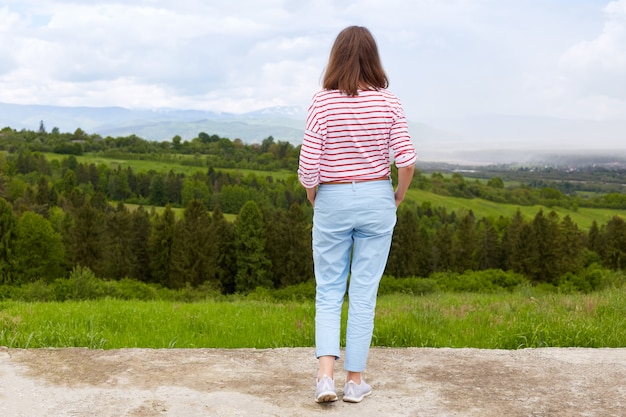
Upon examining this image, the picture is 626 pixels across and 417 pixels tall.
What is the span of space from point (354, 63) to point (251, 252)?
79956mm

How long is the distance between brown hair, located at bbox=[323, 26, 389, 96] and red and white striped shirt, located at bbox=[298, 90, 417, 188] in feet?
0.23

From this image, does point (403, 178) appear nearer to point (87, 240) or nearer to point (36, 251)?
point (36, 251)

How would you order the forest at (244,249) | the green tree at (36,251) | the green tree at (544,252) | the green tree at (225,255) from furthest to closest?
the green tree at (225,255) → the green tree at (544,252) → the forest at (244,249) → the green tree at (36,251)

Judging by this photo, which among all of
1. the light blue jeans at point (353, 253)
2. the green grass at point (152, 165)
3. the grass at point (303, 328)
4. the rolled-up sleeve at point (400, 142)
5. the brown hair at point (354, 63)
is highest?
the brown hair at point (354, 63)

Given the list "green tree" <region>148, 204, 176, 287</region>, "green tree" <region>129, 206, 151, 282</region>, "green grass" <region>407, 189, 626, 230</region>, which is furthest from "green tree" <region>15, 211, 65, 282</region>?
"green grass" <region>407, 189, 626, 230</region>

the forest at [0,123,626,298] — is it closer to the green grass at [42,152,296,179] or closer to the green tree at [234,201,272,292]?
the green tree at [234,201,272,292]

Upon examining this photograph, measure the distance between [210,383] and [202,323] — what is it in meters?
3.27

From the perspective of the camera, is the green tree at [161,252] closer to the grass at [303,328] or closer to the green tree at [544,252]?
the green tree at [544,252]

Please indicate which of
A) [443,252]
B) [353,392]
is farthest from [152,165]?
[353,392]

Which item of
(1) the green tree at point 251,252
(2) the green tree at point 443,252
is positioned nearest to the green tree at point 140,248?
(1) the green tree at point 251,252

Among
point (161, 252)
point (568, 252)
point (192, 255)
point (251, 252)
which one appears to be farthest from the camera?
point (161, 252)

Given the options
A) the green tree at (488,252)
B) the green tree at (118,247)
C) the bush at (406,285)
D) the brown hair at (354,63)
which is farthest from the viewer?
the green tree at (488,252)

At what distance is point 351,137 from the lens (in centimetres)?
478

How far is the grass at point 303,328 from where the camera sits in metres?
6.68
